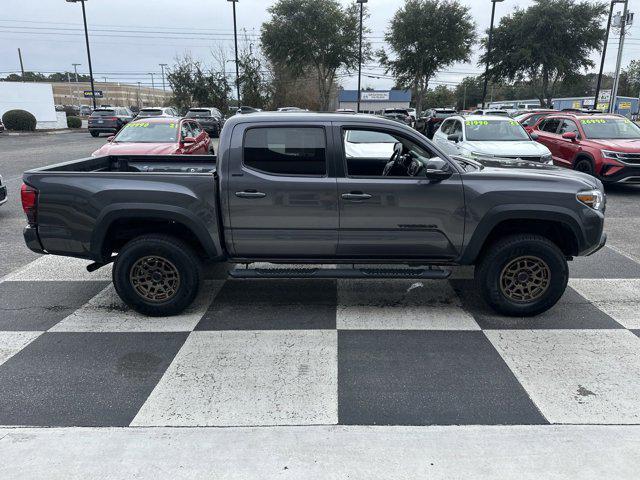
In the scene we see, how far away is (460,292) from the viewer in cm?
547

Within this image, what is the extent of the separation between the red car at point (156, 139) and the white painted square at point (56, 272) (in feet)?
13.6

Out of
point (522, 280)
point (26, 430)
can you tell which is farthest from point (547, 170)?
point (26, 430)

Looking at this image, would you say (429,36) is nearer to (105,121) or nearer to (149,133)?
(105,121)

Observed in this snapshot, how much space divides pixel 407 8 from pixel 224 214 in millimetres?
33095

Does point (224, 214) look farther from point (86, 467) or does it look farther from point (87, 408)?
point (86, 467)

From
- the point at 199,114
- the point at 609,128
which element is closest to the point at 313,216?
the point at 609,128

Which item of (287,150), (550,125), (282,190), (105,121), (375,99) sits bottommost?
(105,121)

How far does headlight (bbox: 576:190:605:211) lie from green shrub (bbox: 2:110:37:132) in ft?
121

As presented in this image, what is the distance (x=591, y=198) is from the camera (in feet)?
14.9

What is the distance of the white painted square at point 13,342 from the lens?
411cm

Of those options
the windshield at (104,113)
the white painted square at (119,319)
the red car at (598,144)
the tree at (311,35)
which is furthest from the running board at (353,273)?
the tree at (311,35)

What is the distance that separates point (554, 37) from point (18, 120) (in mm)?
34475

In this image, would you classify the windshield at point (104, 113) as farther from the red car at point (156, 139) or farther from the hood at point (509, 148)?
the hood at point (509, 148)

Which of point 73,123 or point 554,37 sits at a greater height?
point 554,37
